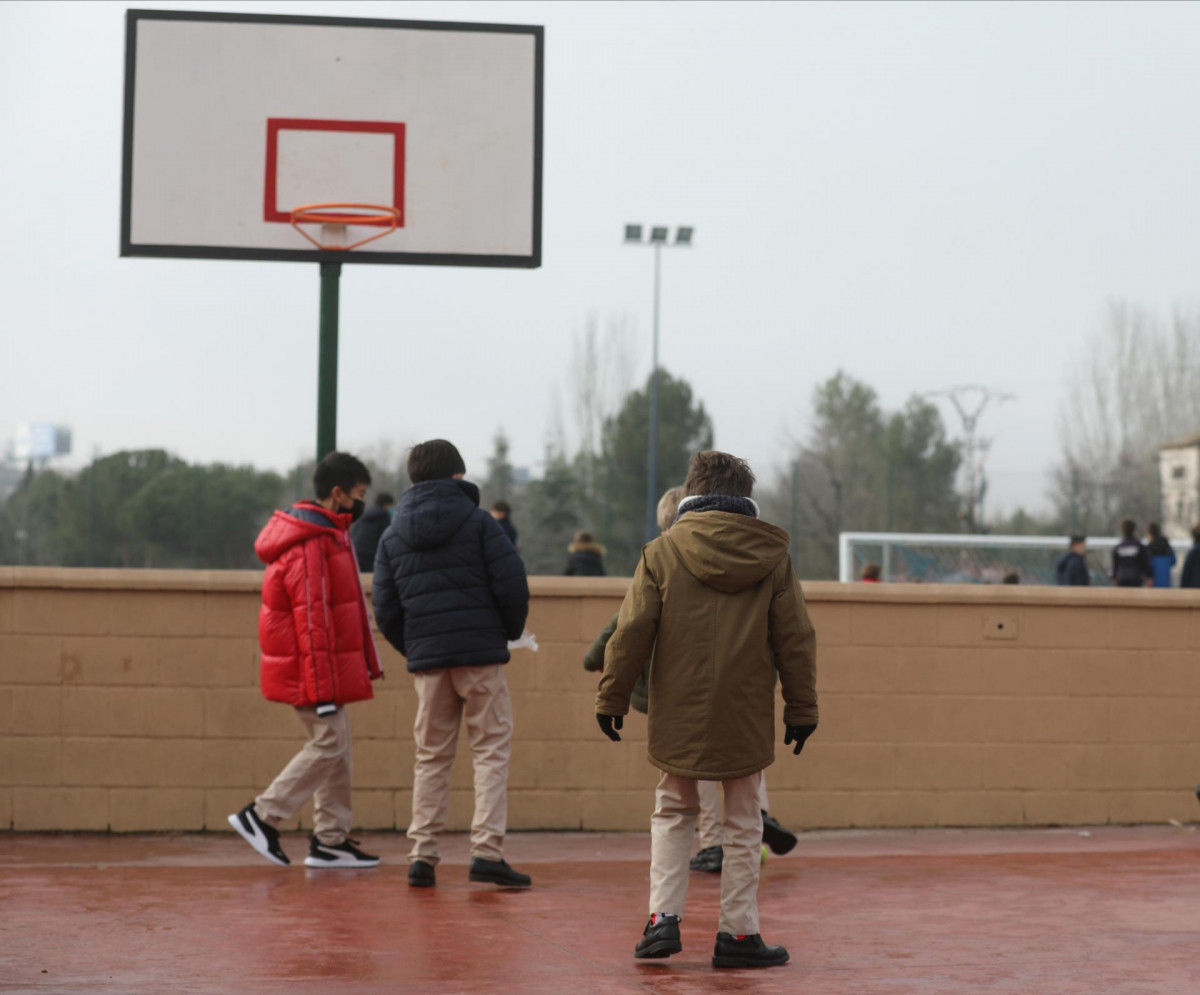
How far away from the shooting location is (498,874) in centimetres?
643

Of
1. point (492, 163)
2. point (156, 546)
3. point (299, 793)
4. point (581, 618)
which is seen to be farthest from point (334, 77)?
point (156, 546)

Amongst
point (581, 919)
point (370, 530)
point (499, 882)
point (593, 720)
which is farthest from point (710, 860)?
point (370, 530)

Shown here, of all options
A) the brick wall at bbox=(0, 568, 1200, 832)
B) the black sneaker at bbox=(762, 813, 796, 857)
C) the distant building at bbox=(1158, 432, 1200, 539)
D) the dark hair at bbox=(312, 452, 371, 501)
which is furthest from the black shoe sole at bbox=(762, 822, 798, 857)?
the distant building at bbox=(1158, 432, 1200, 539)

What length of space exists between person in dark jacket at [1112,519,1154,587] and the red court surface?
10693 mm

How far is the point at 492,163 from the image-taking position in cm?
893

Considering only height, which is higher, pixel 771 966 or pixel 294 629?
pixel 294 629

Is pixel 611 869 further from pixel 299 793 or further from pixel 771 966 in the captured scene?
pixel 771 966

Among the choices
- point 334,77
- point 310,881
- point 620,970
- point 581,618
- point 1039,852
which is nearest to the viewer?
point 620,970

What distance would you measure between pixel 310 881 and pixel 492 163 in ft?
14.3

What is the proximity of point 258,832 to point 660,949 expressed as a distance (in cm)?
260

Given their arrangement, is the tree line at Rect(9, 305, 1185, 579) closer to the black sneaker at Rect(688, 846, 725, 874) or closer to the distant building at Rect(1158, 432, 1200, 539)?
the distant building at Rect(1158, 432, 1200, 539)

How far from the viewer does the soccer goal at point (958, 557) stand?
27641 mm

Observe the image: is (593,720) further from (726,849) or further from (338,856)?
(726,849)

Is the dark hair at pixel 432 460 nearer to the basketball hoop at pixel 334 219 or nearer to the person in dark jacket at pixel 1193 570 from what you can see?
the basketball hoop at pixel 334 219
